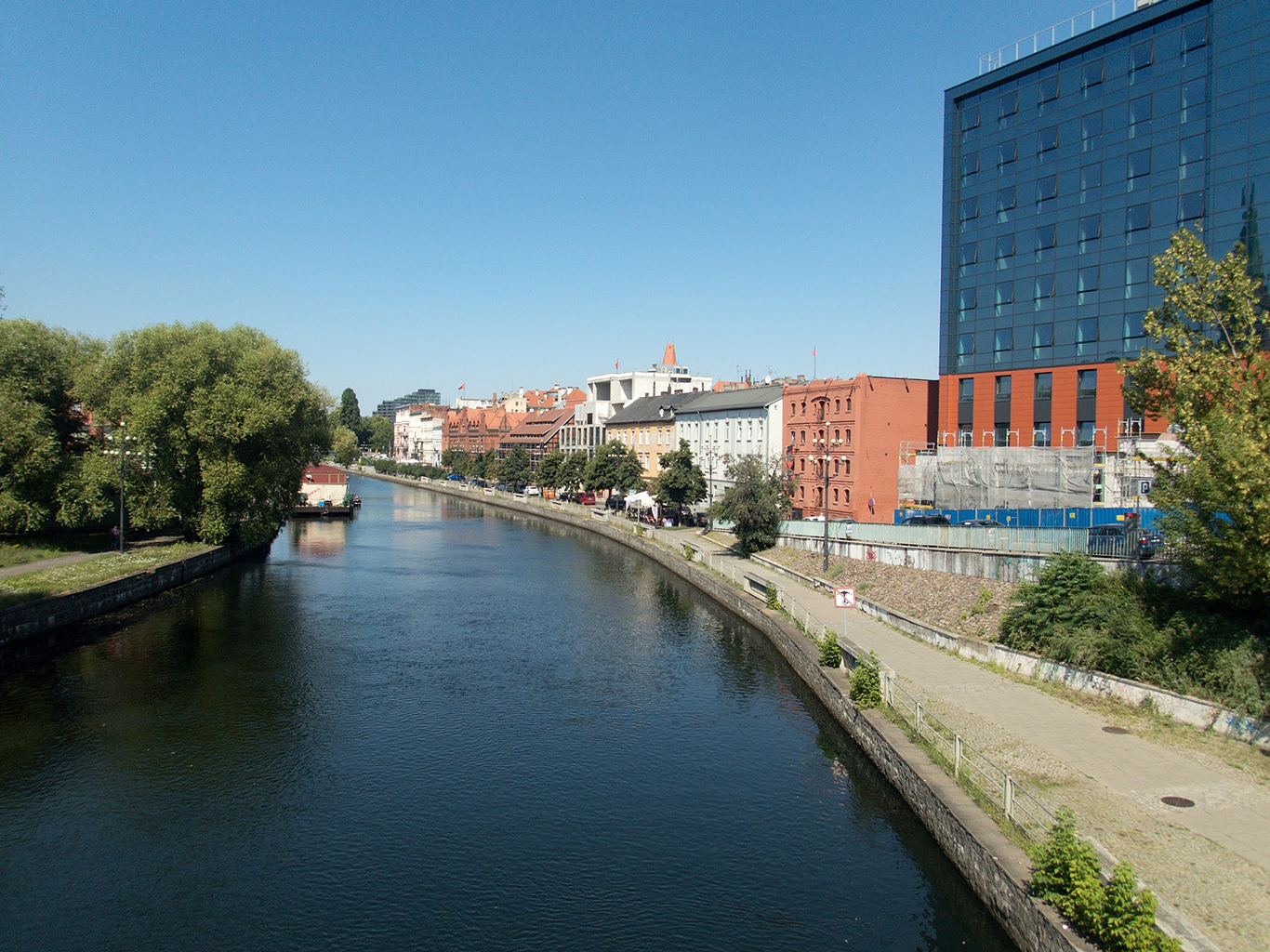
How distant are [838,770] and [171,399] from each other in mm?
42715

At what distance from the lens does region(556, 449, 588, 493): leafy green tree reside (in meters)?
95.8

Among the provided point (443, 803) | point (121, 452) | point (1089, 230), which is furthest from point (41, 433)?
point (1089, 230)

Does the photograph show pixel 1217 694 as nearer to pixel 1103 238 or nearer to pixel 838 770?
pixel 838 770

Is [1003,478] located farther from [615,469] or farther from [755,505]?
[615,469]

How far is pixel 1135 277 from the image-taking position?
44125 millimetres

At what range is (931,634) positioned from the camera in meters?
27.6

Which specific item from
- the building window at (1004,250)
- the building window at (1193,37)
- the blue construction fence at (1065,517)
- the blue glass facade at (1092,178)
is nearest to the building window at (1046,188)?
the blue glass facade at (1092,178)

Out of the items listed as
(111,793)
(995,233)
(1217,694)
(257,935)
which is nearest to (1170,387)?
(1217,694)

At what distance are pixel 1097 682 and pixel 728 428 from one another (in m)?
51.9

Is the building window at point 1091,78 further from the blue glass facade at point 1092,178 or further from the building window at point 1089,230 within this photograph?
the building window at point 1089,230

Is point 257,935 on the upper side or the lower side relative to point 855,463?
lower

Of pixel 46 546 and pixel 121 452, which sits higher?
pixel 121 452

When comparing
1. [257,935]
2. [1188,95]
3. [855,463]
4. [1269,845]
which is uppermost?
[1188,95]

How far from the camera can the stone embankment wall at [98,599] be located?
30.3 meters
